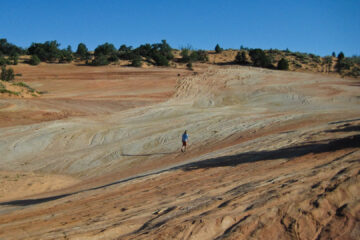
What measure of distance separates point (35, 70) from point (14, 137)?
2928cm

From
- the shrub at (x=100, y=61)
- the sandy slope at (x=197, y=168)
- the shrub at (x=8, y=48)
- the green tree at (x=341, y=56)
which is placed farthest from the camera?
the green tree at (x=341, y=56)

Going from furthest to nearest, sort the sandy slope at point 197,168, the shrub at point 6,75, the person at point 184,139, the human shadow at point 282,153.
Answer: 1. the shrub at point 6,75
2. the person at point 184,139
3. the human shadow at point 282,153
4. the sandy slope at point 197,168

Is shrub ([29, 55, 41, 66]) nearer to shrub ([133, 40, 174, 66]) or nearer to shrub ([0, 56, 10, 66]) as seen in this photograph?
shrub ([0, 56, 10, 66])

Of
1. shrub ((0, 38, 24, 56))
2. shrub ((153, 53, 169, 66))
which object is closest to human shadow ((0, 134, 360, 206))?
shrub ((153, 53, 169, 66))

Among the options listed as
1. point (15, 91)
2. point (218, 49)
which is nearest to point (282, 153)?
point (15, 91)

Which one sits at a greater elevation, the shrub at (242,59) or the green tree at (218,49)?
the green tree at (218,49)

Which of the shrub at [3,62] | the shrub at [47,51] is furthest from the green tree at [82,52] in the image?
the shrub at [3,62]

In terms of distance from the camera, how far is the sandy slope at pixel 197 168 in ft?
21.7

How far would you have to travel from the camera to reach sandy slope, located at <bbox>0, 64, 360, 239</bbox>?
21.7ft

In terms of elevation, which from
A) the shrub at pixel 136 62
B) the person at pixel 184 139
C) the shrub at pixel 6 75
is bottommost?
the person at pixel 184 139

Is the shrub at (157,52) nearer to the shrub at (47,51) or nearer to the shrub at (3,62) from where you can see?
the shrub at (47,51)

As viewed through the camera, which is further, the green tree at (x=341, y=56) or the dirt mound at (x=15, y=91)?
the green tree at (x=341, y=56)

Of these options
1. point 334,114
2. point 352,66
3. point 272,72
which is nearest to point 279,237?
point 334,114

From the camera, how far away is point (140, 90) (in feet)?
125
